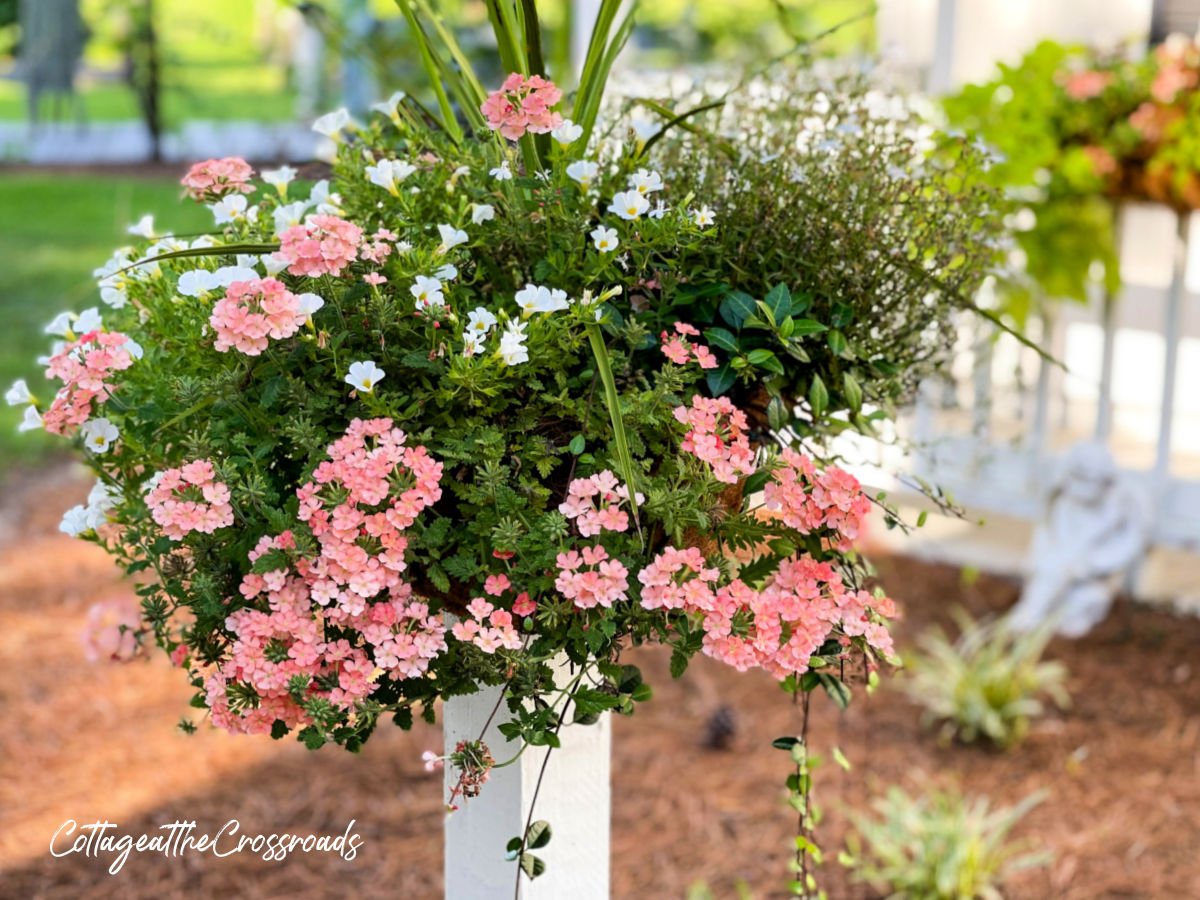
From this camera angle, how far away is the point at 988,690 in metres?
3.12

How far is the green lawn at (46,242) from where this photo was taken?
5648mm

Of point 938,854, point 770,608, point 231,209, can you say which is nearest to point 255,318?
point 231,209

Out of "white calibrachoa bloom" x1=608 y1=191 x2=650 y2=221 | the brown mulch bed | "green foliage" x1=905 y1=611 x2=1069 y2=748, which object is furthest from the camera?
"green foliage" x1=905 y1=611 x2=1069 y2=748

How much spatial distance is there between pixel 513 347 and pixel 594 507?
0.50 feet

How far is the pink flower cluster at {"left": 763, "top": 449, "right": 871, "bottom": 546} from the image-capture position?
117cm

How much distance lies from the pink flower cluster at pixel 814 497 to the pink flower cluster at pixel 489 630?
0.28m

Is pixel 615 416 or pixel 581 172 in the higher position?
pixel 581 172

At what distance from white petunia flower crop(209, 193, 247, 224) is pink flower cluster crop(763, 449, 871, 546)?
59 cm

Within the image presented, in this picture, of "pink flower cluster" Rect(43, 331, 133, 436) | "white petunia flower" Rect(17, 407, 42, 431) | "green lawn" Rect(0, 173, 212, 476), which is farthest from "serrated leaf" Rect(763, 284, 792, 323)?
"green lawn" Rect(0, 173, 212, 476)

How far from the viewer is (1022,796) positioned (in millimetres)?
2910

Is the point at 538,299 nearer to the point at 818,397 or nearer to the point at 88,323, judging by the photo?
the point at 818,397

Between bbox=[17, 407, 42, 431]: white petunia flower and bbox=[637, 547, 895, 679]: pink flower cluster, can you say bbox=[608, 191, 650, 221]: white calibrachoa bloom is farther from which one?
bbox=[17, 407, 42, 431]: white petunia flower

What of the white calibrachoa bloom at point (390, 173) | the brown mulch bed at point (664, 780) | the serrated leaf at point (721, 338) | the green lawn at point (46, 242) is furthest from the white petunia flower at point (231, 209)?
the green lawn at point (46, 242)

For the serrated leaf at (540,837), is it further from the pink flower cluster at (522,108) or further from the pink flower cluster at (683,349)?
the pink flower cluster at (522,108)
